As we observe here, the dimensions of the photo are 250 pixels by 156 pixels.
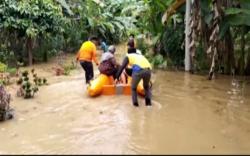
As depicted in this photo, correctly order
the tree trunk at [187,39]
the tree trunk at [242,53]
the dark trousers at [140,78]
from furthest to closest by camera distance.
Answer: the tree trunk at [187,39], the tree trunk at [242,53], the dark trousers at [140,78]

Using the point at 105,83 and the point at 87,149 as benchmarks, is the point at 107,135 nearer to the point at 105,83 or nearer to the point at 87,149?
the point at 87,149

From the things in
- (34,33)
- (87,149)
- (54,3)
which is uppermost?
(54,3)

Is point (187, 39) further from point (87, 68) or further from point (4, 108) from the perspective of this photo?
point (4, 108)

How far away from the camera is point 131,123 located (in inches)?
348

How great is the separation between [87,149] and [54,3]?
1034 cm

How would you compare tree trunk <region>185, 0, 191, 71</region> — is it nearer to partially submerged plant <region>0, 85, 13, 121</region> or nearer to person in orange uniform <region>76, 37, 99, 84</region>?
person in orange uniform <region>76, 37, 99, 84</region>

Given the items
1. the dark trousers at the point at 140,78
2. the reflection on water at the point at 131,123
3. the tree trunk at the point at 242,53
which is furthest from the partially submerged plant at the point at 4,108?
the tree trunk at the point at 242,53

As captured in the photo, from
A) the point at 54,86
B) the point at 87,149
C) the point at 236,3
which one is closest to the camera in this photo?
the point at 87,149

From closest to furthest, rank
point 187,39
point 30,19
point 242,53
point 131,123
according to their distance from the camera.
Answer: point 131,123
point 242,53
point 187,39
point 30,19

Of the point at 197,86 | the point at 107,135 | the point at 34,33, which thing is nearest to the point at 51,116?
the point at 107,135

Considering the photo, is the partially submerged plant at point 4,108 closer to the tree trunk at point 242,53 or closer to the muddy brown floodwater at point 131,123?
the muddy brown floodwater at point 131,123

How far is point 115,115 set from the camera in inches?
371

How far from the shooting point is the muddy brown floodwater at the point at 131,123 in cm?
747

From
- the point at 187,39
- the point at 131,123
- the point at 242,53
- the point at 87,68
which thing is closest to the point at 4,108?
the point at 131,123
